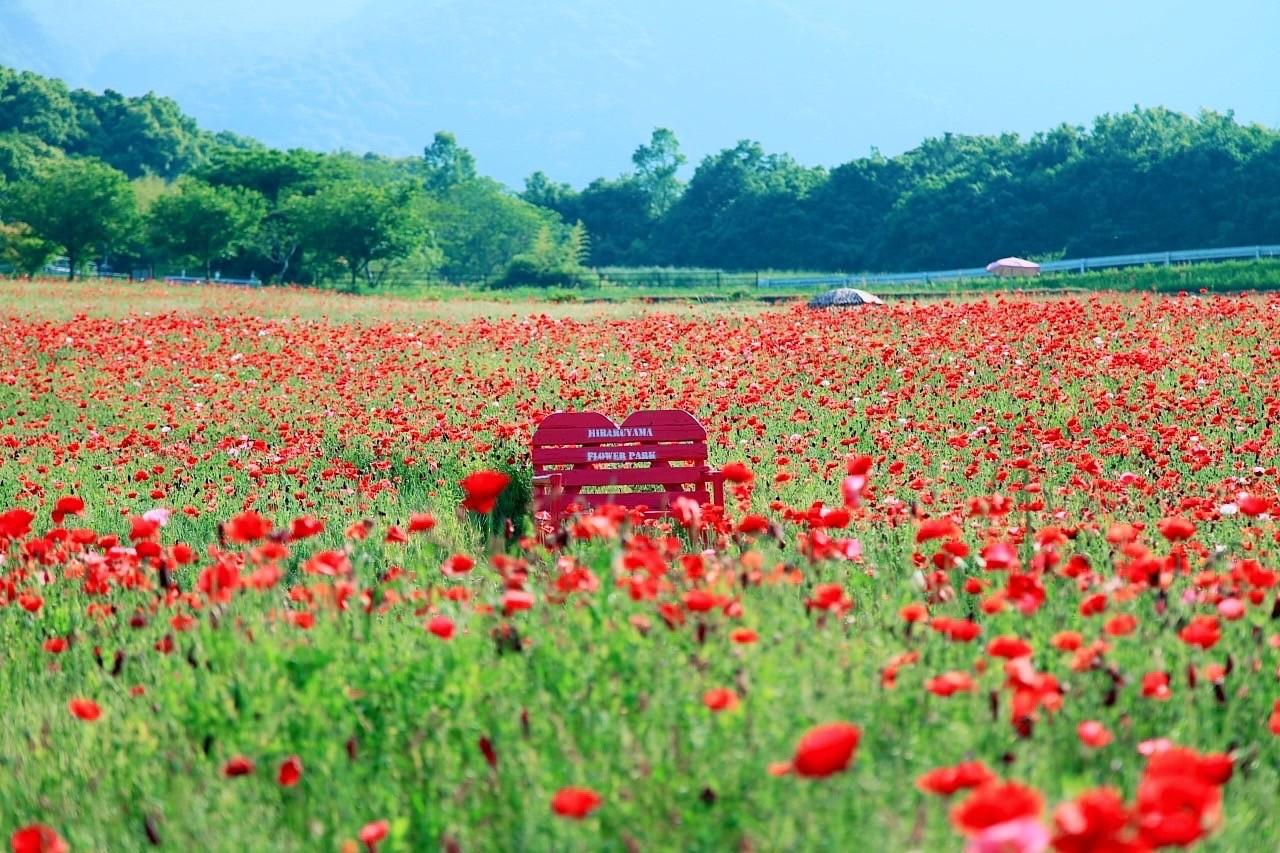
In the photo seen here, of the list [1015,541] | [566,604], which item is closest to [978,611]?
[1015,541]

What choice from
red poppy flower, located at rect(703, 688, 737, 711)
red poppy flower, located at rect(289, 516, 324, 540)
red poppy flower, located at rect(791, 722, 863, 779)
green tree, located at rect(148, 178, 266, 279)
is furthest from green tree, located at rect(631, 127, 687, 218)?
red poppy flower, located at rect(791, 722, 863, 779)

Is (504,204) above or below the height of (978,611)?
above

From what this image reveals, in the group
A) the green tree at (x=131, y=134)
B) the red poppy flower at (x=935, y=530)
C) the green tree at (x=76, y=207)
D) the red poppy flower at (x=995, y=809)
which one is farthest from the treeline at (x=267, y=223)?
the red poppy flower at (x=995, y=809)

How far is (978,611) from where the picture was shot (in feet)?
20.4

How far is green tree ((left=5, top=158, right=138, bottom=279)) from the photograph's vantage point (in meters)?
52.0

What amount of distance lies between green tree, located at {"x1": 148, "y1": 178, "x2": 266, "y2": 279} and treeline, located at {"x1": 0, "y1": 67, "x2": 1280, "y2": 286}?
0.25ft

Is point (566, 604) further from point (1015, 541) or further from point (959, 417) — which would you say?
point (959, 417)

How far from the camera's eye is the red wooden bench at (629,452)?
29.8 ft

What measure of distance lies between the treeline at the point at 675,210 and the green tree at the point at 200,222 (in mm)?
77

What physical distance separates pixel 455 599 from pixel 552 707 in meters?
0.70

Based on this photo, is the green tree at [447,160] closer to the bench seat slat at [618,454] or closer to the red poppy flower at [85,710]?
the bench seat slat at [618,454]

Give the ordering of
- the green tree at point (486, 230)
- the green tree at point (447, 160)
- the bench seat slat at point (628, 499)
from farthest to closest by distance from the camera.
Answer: the green tree at point (447, 160) → the green tree at point (486, 230) → the bench seat slat at point (628, 499)

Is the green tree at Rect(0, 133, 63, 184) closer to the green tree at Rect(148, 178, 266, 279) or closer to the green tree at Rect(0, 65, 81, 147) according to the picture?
the green tree at Rect(0, 65, 81, 147)

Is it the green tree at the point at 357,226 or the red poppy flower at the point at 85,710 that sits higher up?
the green tree at the point at 357,226
